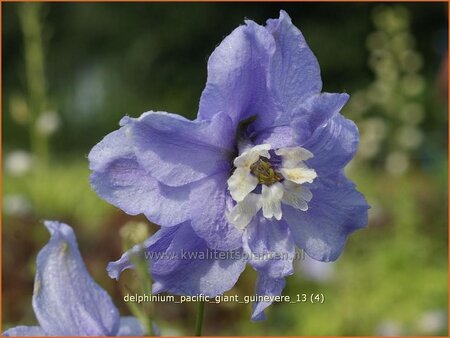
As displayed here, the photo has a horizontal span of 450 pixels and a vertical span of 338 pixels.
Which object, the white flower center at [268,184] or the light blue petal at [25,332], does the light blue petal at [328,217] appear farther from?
the light blue petal at [25,332]

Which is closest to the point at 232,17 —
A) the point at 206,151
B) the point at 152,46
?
the point at 152,46

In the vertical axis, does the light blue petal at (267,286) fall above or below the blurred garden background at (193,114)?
below

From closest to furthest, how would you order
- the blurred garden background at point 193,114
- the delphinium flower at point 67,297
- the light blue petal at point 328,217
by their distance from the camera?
the delphinium flower at point 67,297, the light blue petal at point 328,217, the blurred garden background at point 193,114

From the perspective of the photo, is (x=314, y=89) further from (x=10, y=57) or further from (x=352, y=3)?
(x=10, y=57)

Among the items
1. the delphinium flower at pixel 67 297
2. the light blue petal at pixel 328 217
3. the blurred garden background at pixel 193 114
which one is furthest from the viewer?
the blurred garden background at pixel 193 114

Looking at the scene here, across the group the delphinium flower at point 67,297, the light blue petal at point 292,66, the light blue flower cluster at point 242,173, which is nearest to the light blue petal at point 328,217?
the light blue flower cluster at point 242,173

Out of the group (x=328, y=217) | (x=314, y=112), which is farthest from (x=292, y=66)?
(x=328, y=217)

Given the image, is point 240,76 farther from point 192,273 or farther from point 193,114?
point 193,114

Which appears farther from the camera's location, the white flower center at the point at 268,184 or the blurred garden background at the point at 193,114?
the blurred garden background at the point at 193,114
